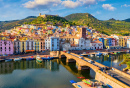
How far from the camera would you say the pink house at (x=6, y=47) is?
43.9 meters

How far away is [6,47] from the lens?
44344mm

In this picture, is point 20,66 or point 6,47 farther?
point 6,47

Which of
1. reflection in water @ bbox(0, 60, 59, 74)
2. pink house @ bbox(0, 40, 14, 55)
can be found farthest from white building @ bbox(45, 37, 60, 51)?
reflection in water @ bbox(0, 60, 59, 74)

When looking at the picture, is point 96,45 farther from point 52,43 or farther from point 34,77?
point 34,77

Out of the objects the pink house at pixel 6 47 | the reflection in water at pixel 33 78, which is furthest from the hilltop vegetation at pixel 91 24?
the reflection in water at pixel 33 78

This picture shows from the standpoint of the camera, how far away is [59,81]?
25391 millimetres

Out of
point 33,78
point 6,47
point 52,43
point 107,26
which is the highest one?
point 107,26

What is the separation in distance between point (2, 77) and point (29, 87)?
854cm

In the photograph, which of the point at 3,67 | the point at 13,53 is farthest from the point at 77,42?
the point at 3,67

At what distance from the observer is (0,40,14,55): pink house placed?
144 ft

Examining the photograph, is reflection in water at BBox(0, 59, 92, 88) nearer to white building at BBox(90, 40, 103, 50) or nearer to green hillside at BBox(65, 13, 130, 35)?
white building at BBox(90, 40, 103, 50)

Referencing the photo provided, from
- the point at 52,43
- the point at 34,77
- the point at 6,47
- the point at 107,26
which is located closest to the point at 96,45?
the point at 52,43

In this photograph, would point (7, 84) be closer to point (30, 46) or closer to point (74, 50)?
point (30, 46)

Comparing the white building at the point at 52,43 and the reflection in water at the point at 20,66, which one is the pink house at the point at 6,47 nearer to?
the reflection in water at the point at 20,66
